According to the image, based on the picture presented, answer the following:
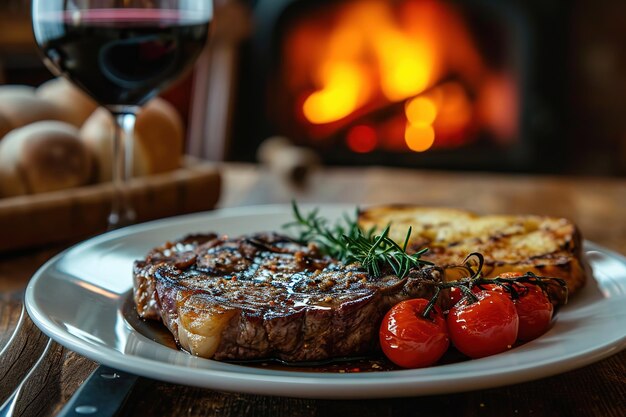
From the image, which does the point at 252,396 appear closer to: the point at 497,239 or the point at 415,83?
the point at 497,239

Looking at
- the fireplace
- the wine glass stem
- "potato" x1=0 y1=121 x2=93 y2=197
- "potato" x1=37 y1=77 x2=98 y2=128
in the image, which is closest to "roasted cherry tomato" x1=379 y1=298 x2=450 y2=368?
the wine glass stem

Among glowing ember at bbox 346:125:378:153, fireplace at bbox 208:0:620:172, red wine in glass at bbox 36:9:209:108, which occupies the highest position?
red wine in glass at bbox 36:9:209:108

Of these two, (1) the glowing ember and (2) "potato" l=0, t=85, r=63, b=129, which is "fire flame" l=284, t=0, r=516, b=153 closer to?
(1) the glowing ember

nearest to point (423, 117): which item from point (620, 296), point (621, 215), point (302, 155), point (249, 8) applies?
point (249, 8)

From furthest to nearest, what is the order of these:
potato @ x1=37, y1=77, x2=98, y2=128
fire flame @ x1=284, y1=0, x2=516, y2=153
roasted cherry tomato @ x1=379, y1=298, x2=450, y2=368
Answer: fire flame @ x1=284, y1=0, x2=516, y2=153, potato @ x1=37, y1=77, x2=98, y2=128, roasted cherry tomato @ x1=379, y1=298, x2=450, y2=368

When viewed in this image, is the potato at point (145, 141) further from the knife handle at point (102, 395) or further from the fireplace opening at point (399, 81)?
the fireplace opening at point (399, 81)

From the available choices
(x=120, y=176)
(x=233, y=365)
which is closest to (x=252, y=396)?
(x=233, y=365)
